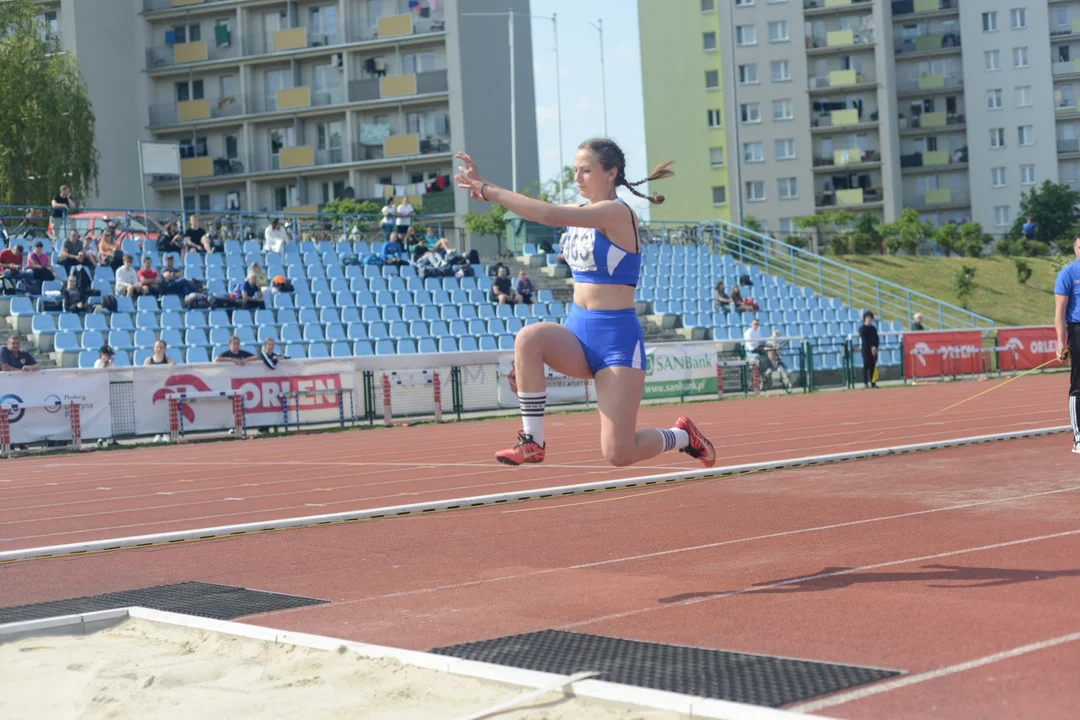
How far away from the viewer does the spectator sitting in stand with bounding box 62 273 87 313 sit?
77.5 ft

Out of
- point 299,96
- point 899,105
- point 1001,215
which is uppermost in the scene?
point 899,105

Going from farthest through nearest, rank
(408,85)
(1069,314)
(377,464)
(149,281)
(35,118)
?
(408,85) < (35,118) < (149,281) < (377,464) < (1069,314)

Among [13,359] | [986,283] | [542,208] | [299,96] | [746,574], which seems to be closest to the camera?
[542,208]

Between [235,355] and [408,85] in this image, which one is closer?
[235,355]

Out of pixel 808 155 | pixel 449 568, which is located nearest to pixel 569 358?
pixel 449 568

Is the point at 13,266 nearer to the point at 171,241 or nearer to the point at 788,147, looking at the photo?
the point at 171,241

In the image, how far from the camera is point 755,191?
259 feet

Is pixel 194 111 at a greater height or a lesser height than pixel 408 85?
lesser

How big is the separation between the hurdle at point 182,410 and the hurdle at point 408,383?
3.03 meters

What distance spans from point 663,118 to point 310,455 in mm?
67633

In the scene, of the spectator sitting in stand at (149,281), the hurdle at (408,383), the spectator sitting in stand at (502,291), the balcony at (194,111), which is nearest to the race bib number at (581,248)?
the hurdle at (408,383)

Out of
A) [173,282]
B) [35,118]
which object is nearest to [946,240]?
[35,118]

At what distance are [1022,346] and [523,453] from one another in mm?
31722

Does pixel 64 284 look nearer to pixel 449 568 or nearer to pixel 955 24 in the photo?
pixel 449 568
